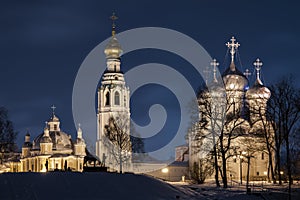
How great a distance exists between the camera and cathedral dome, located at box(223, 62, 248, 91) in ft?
231

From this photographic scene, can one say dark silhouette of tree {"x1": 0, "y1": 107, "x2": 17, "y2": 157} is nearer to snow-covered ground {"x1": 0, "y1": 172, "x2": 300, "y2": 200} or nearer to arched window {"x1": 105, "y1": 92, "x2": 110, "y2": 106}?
snow-covered ground {"x1": 0, "y1": 172, "x2": 300, "y2": 200}

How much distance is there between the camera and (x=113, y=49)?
370 feet

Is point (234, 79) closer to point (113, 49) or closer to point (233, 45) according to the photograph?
point (233, 45)

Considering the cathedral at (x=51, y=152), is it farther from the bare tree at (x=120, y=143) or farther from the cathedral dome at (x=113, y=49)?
the bare tree at (x=120, y=143)

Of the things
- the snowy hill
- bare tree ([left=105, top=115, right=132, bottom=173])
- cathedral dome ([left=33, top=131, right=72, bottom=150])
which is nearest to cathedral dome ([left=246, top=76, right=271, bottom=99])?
bare tree ([left=105, top=115, right=132, bottom=173])

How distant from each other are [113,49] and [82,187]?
75827mm

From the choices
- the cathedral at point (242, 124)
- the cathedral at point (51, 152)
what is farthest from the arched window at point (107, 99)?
the cathedral at point (242, 124)

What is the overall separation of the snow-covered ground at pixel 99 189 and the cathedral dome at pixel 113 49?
7094cm

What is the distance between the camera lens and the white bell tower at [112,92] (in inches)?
4296

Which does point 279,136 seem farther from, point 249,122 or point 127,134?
point 127,134

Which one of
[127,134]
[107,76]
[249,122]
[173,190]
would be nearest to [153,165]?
[127,134]

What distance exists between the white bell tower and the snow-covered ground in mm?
65521

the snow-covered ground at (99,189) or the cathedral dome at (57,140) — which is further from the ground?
the cathedral dome at (57,140)

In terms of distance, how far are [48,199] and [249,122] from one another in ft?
114
